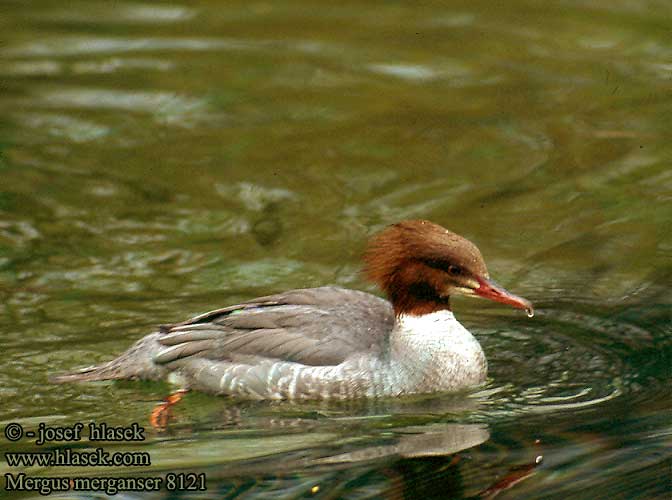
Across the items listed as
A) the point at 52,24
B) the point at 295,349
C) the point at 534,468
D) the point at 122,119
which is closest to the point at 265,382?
the point at 295,349

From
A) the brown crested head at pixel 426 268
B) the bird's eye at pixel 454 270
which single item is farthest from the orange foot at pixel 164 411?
the bird's eye at pixel 454 270

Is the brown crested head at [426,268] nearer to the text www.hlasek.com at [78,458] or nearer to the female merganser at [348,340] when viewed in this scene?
the female merganser at [348,340]

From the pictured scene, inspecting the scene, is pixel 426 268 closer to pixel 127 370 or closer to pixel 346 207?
pixel 127 370

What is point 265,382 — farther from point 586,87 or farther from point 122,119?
point 586,87

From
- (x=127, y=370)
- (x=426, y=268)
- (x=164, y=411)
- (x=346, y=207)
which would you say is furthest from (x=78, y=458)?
(x=346, y=207)

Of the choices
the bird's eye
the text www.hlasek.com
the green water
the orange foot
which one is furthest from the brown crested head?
the text www.hlasek.com

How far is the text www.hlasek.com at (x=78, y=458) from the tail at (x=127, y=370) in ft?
3.65

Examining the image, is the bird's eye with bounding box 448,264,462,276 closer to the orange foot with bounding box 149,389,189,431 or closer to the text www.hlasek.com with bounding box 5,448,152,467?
the orange foot with bounding box 149,389,189,431

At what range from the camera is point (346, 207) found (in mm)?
10969

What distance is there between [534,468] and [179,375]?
2649 mm

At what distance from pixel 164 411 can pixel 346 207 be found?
354cm

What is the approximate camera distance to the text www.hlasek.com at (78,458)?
6.95m

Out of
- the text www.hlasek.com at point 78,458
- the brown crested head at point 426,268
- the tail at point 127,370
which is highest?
the brown crested head at point 426,268

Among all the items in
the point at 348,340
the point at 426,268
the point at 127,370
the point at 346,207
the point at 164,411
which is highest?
the point at 426,268
